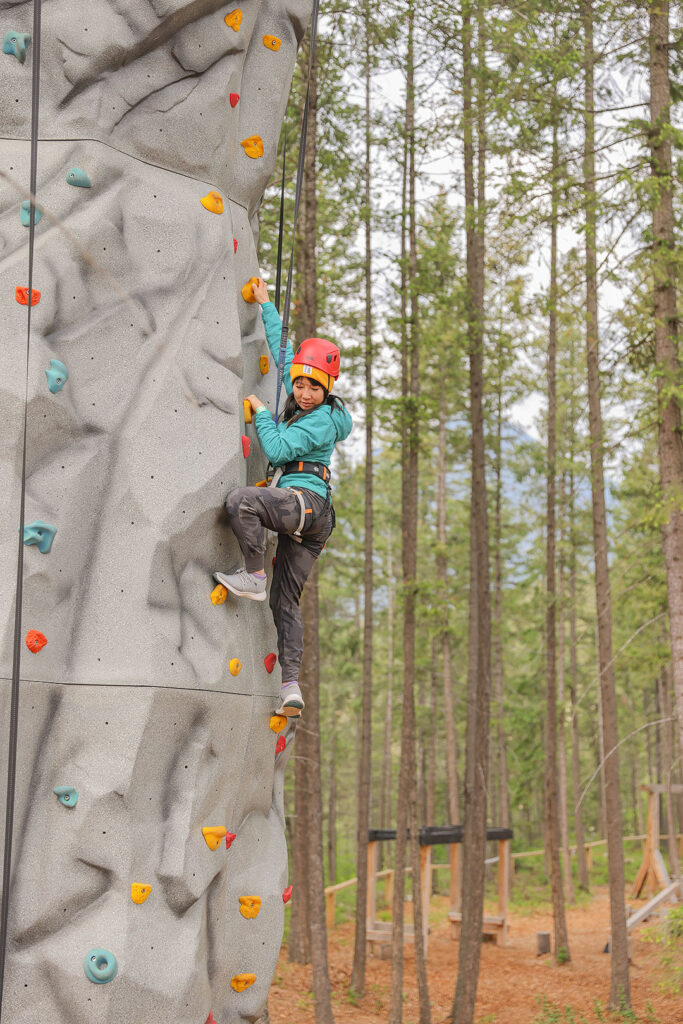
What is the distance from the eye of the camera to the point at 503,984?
14.4 metres

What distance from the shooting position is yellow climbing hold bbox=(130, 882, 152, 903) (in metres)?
4.36

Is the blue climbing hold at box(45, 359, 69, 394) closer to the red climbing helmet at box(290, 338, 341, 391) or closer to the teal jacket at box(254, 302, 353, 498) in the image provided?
the teal jacket at box(254, 302, 353, 498)

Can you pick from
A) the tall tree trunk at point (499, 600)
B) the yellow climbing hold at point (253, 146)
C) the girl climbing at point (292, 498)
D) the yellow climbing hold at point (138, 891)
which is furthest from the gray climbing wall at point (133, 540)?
the tall tree trunk at point (499, 600)

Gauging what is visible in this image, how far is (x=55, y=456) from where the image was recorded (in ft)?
15.3

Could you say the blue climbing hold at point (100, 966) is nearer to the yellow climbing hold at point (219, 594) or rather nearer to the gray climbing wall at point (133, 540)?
the gray climbing wall at point (133, 540)

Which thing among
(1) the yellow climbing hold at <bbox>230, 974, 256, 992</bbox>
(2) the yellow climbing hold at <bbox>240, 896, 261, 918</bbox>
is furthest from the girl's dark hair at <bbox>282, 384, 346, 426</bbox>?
(1) the yellow climbing hold at <bbox>230, 974, 256, 992</bbox>

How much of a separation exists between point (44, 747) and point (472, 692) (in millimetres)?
9510

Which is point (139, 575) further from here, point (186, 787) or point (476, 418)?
point (476, 418)

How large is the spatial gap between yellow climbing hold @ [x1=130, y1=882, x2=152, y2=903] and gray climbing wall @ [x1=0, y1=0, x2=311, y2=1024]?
0.04 feet

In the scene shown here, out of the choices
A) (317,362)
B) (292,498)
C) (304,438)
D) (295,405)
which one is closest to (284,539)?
(292,498)

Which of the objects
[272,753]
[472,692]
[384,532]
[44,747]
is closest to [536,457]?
[472,692]

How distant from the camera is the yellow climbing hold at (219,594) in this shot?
4809 mm

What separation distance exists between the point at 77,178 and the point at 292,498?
1.92m

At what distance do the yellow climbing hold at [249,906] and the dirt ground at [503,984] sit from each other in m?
7.16
